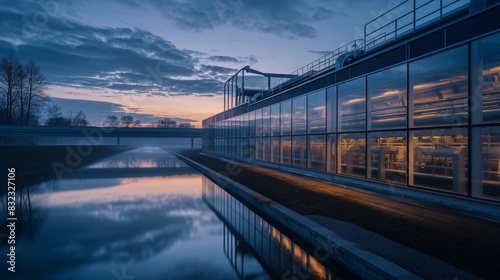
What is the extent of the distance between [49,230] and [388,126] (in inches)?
542

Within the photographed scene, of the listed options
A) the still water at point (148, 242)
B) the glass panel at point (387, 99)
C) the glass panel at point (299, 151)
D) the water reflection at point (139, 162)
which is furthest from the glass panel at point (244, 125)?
the glass panel at point (387, 99)

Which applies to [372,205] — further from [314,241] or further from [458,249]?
[458,249]

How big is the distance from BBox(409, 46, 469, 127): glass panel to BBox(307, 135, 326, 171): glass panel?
7556 mm

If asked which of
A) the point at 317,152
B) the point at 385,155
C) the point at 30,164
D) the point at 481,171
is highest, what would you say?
the point at 385,155

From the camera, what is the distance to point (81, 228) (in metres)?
11.5

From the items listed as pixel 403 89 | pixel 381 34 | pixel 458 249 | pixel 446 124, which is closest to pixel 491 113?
pixel 446 124

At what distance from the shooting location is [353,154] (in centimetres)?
1791

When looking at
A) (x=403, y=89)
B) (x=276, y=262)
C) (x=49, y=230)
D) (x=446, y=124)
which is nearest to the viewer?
(x=276, y=262)

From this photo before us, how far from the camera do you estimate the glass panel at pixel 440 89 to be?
11.5 m

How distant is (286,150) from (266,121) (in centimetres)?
552

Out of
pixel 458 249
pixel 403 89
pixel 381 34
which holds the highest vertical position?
pixel 381 34

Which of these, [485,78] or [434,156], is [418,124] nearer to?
[434,156]

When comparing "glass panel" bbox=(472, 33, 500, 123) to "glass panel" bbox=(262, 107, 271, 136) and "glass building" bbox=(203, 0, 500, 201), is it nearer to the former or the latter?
"glass building" bbox=(203, 0, 500, 201)

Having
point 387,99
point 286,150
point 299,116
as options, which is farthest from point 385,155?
point 286,150
